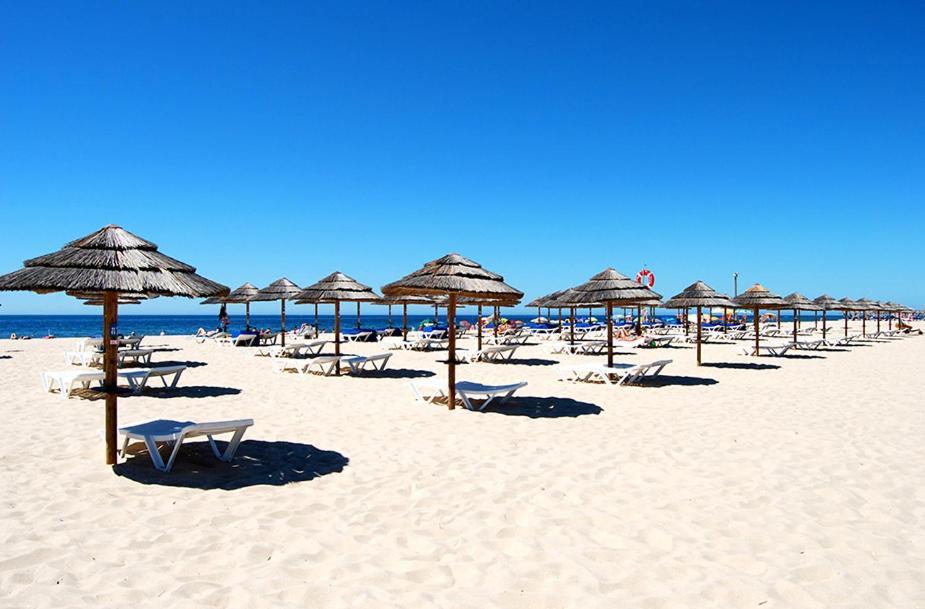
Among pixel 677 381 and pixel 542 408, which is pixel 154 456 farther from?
pixel 677 381

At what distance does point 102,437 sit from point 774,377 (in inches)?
493

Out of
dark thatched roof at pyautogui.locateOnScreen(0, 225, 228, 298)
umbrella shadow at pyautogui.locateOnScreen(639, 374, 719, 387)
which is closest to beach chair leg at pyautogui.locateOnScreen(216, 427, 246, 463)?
dark thatched roof at pyautogui.locateOnScreen(0, 225, 228, 298)

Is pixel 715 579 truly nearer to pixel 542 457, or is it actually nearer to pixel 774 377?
pixel 542 457

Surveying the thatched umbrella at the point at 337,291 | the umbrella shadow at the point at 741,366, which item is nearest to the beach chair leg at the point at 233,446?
the thatched umbrella at the point at 337,291

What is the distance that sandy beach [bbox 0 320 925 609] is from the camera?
3.02 metres

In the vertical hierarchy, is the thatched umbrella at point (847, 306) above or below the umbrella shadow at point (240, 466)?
above

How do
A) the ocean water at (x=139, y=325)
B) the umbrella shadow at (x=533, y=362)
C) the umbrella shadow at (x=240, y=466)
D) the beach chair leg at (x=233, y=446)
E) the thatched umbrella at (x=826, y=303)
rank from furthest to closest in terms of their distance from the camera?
1. the ocean water at (x=139, y=325)
2. the thatched umbrella at (x=826, y=303)
3. the umbrella shadow at (x=533, y=362)
4. the beach chair leg at (x=233, y=446)
5. the umbrella shadow at (x=240, y=466)

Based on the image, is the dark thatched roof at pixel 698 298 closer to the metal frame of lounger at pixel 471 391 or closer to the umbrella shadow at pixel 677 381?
the umbrella shadow at pixel 677 381

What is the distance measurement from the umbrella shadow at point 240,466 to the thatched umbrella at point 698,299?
438 inches

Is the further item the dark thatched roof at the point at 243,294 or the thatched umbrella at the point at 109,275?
the dark thatched roof at the point at 243,294

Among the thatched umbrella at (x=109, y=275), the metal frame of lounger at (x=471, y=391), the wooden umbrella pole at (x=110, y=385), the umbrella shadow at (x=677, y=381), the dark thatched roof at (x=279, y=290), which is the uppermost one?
the dark thatched roof at (x=279, y=290)

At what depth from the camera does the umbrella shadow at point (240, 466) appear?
4.73 m

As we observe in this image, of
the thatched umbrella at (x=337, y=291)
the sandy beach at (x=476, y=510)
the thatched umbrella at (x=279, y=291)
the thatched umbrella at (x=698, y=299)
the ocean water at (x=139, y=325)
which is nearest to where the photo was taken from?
the sandy beach at (x=476, y=510)

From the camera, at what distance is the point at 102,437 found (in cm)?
602
